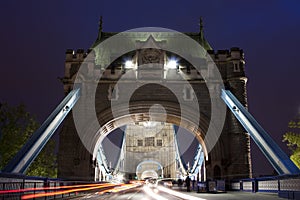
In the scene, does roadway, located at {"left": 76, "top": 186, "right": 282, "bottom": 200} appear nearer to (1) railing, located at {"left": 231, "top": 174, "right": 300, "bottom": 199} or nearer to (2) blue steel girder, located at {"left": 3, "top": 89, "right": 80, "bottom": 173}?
(1) railing, located at {"left": 231, "top": 174, "right": 300, "bottom": 199}

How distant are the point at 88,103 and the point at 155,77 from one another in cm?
440

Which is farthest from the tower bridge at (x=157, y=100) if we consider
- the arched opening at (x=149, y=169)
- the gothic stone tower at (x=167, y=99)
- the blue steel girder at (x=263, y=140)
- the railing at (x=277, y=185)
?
the arched opening at (x=149, y=169)

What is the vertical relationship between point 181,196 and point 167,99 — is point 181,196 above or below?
below

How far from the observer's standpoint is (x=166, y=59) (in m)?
21.6

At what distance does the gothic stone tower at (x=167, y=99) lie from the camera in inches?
762

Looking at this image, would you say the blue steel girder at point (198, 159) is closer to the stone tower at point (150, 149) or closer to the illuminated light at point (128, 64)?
the illuminated light at point (128, 64)

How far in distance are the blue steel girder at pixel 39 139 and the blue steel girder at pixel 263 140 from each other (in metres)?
9.05

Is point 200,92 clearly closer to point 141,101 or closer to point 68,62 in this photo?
point 141,101

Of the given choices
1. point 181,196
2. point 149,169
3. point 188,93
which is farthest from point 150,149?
point 181,196

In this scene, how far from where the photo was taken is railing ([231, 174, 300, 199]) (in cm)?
1059

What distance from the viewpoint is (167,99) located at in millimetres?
20625

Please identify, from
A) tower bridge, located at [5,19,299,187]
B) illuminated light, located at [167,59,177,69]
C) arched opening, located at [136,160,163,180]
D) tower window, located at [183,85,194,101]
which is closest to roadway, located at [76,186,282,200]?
tower bridge, located at [5,19,299,187]

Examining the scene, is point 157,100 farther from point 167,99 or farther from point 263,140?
point 263,140

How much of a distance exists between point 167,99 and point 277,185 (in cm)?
951
